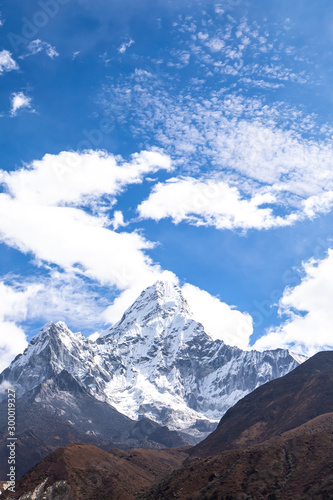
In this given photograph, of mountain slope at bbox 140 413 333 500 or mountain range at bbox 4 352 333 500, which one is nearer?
mountain slope at bbox 140 413 333 500

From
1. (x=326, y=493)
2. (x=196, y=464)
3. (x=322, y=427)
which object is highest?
(x=322, y=427)

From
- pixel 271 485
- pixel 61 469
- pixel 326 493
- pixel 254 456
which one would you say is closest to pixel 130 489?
pixel 61 469

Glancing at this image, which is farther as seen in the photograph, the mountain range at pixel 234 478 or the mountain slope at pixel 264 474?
the mountain range at pixel 234 478

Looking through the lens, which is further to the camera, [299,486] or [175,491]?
[175,491]

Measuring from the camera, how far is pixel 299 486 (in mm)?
142125

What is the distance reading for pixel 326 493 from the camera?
126875 mm

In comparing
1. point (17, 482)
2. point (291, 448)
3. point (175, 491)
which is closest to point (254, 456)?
point (291, 448)

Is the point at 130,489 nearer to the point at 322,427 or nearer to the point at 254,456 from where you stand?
the point at 254,456

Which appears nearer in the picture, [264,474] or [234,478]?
[264,474]

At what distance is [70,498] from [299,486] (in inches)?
2982

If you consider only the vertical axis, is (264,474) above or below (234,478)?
above

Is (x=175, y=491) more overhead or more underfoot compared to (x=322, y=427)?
more underfoot

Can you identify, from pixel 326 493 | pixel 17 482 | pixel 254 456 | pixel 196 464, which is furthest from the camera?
pixel 17 482

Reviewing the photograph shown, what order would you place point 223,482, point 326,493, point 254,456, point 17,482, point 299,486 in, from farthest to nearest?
point 17,482
point 254,456
point 223,482
point 299,486
point 326,493
